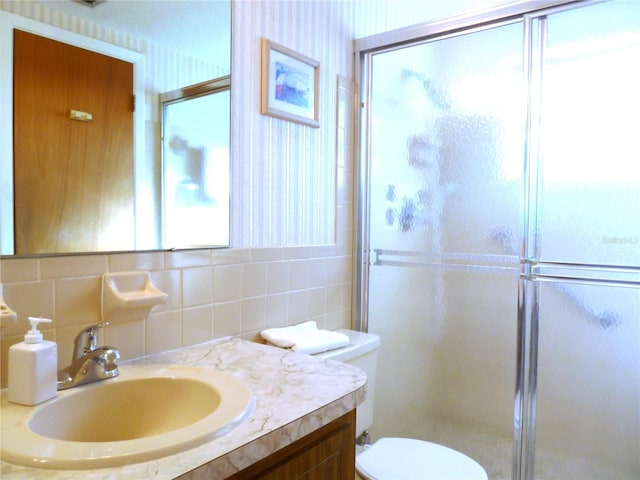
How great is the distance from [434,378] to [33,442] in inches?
58.9

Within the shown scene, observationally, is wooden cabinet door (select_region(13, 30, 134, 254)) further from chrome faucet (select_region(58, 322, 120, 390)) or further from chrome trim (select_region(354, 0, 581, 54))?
chrome trim (select_region(354, 0, 581, 54))

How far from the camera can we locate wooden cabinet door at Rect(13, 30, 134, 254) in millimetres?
928

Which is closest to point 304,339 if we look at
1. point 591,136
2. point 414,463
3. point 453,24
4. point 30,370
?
point 414,463

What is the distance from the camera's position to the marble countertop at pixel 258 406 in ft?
2.04

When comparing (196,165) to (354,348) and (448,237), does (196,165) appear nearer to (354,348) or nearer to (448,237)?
(354,348)

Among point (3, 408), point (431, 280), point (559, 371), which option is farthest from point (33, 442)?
point (559, 371)

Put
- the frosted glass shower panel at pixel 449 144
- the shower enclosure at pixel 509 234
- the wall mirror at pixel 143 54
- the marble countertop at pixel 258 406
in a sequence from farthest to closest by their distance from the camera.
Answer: the frosted glass shower panel at pixel 449 144 < the shower enclosure at pixel 509 234 < the wall mirror at pixel 143 54 < the marble countertop at pixel 258 406

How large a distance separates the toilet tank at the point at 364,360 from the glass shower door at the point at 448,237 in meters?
0.24

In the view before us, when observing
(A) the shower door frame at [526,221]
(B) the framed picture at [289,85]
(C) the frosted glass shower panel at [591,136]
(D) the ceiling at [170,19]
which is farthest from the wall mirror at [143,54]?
(C) the frosted glass shower panel at [591,136]

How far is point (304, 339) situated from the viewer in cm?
148

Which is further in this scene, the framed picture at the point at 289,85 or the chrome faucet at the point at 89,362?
the framed picture at the point at 289,85

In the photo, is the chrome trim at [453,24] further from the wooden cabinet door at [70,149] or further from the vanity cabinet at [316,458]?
the vanity cabinet at [316,458]

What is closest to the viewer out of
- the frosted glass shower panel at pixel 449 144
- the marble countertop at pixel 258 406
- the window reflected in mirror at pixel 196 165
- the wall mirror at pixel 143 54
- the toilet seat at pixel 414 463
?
the marble countertop at pixel 258 406

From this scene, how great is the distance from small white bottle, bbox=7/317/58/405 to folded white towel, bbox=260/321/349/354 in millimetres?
713
